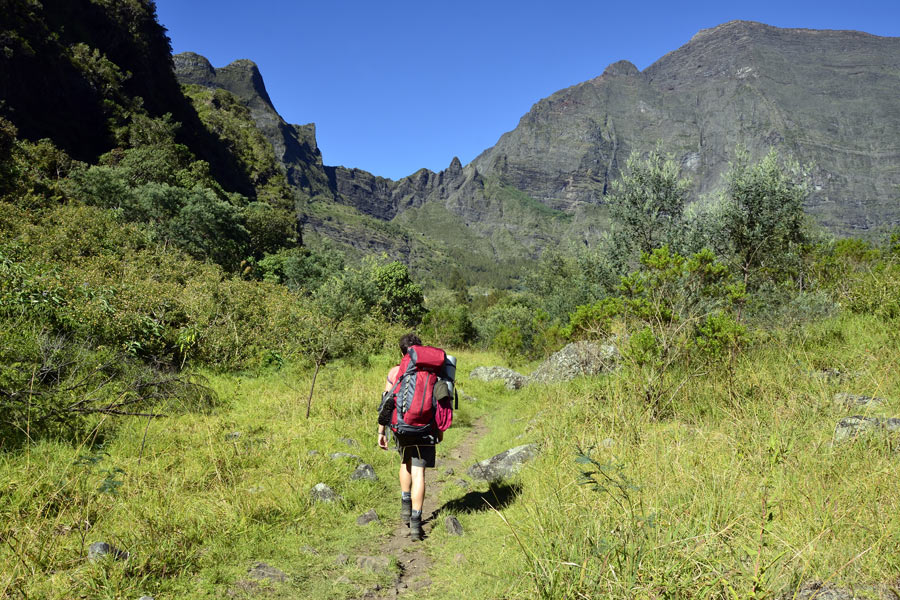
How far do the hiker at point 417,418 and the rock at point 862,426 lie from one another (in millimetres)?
3949

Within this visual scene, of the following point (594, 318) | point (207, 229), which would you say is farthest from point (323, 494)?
point (207, 229)

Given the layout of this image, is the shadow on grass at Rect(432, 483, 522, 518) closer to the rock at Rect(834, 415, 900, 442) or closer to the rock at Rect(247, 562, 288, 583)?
the rock at Rect(247, 562, 288, 583)

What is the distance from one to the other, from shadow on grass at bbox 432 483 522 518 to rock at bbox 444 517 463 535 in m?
0.42

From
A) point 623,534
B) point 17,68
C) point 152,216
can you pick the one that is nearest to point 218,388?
point 623,534

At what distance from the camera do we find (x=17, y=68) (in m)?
36.4

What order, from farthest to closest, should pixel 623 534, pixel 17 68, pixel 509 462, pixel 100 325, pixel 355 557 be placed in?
pixel 17 68, pixel 100 325, pixel 509 462, pixel 355 557, pixel 623 534

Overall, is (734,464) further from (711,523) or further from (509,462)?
(509,462)


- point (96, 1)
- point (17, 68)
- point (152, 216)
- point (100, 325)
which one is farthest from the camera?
point (96, 1)

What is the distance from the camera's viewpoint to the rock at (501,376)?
14758 millimetres

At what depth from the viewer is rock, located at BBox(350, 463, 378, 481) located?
20.5 ft

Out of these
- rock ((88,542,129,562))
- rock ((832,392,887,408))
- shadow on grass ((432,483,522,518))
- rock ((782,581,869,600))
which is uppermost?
rock ((832,392,887,408))

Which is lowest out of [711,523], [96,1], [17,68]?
[711,523]

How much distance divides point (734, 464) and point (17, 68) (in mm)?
55519

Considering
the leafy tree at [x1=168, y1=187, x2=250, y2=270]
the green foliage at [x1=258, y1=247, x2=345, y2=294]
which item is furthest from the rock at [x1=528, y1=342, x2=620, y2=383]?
the leafy tree at [x1=168, y1=187, x2=250, y2=270]
